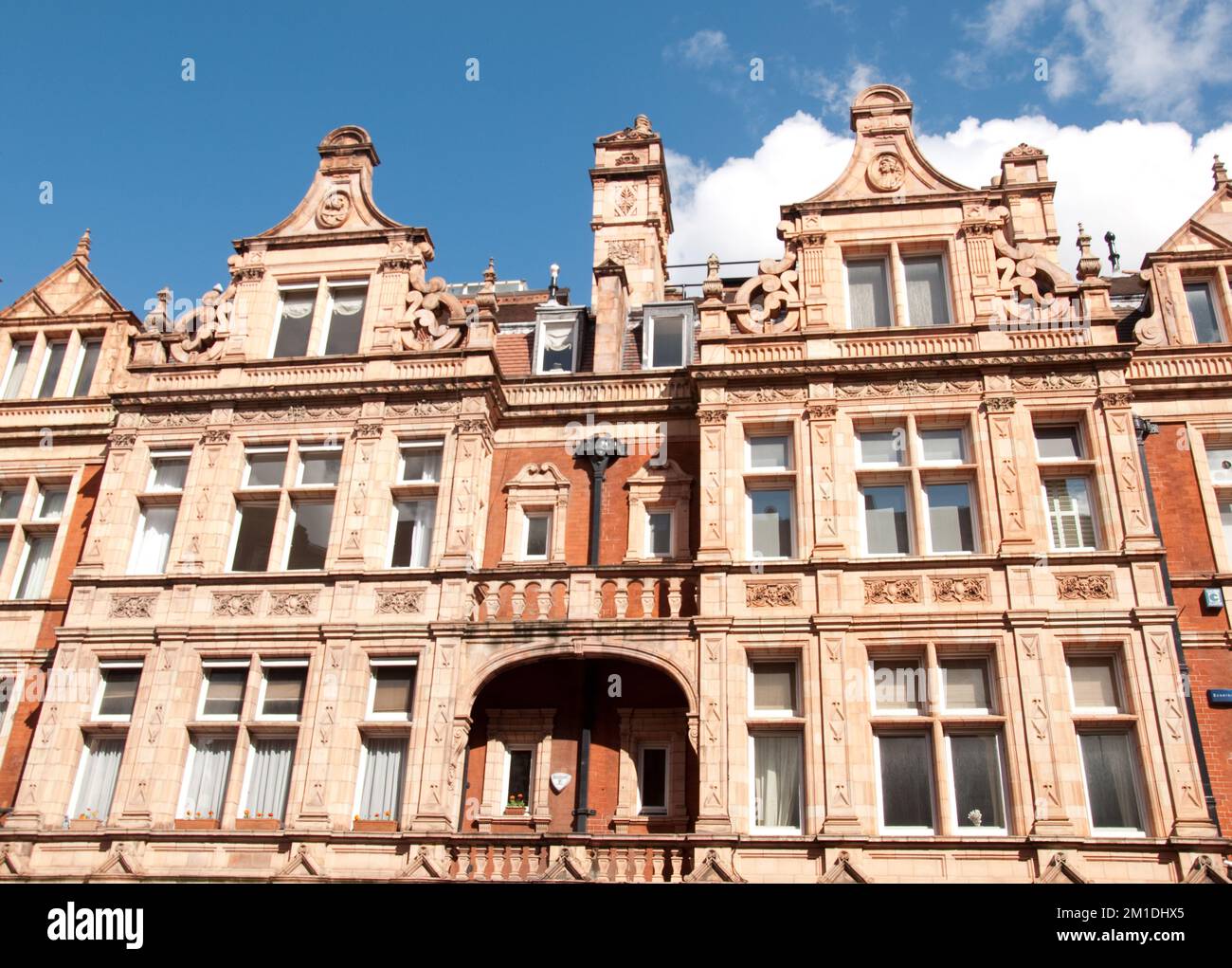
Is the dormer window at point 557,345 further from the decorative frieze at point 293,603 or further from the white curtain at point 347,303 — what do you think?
the decorative frieze at point 293,603

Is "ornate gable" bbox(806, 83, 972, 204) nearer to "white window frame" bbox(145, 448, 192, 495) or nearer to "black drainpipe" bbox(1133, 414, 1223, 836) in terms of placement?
"black drainpipe" bbox(1133, 414, 1223, 836)

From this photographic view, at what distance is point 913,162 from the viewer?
22.2 m

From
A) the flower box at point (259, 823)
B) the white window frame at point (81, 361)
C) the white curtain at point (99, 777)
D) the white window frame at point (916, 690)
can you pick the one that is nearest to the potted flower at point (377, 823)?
the flower box at point (259, 823)

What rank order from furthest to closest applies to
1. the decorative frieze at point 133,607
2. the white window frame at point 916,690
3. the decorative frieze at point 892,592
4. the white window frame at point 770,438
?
the decorative frieze at point 133,607
the white window frame at point 770,438
the decorative frieze at point 892,592
the white window frame at point 916,690

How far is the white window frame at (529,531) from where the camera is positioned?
2080 centimetres

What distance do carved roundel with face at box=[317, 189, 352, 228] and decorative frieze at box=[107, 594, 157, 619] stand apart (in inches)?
333

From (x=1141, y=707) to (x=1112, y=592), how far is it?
72.4 inches

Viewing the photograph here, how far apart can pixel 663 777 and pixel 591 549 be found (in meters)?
4.16

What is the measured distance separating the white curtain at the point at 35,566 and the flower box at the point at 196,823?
623cm

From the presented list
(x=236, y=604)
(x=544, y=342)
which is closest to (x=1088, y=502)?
(x=544, y=342)

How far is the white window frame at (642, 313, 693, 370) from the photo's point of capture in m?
23.1

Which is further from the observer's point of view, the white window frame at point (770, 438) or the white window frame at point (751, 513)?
the white window frame at point (770, 438)

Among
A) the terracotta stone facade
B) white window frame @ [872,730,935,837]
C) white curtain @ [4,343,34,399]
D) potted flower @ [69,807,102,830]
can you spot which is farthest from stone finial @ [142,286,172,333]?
white window frame @ [872,730,935,837]
